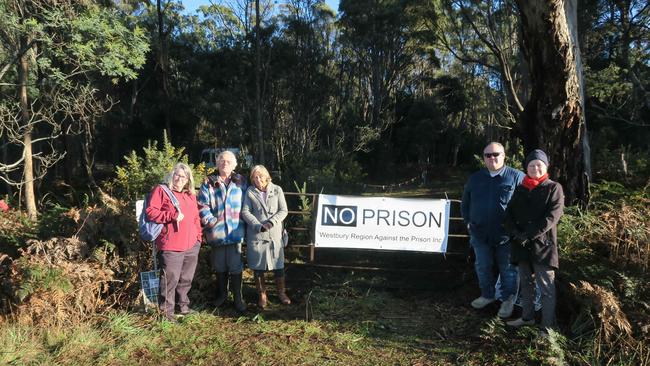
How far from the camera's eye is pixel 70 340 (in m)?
4.38

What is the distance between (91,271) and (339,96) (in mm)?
26774

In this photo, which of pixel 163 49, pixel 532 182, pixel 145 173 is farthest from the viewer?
pixel 163 49

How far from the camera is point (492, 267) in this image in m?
5.20

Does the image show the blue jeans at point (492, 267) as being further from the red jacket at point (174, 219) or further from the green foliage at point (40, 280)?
the green foliage at point (40, 280)

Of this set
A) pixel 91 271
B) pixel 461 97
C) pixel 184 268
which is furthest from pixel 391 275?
pixel 461 97

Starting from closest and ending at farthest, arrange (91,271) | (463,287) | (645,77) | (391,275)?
(91,271)
(463,287)
(391,275)
(645,77)

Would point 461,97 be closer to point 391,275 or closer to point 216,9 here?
point 216,9

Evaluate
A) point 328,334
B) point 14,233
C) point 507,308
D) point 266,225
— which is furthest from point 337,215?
point 14,233

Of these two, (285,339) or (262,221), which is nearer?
(285,339)

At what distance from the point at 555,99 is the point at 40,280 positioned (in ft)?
20.0

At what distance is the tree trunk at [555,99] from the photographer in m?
5.85

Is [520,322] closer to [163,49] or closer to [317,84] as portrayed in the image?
[163,49]

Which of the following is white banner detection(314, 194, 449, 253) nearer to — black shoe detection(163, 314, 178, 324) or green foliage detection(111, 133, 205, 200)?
Result: black shoe detection(163, 314, 178, 324)

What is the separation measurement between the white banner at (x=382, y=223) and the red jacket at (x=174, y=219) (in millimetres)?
1650
